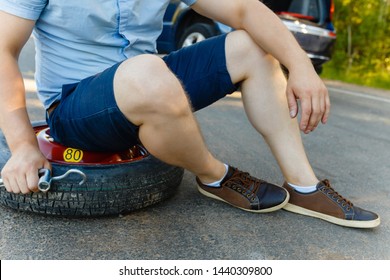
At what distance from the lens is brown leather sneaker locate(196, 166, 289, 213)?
2.08 m

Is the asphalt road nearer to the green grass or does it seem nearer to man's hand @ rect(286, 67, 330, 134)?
man's hand @ rect(286, 67, 330, 134)

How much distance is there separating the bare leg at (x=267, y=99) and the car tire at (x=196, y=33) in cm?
367

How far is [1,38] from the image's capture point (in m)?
1.71

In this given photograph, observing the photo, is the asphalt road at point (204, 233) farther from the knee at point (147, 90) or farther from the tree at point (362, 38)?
the tree at point (362, 38)

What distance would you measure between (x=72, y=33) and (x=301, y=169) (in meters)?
1.03

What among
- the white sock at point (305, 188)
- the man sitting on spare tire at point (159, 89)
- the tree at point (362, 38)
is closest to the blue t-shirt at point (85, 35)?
the man sitting on spare tire at point (159, 89)

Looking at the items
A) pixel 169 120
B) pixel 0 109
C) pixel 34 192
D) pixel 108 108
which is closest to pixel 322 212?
pixel 169 120

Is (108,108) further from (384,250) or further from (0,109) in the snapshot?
(384,250)

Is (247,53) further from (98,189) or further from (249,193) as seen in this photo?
(98,189)

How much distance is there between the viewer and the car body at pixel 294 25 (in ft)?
19.1

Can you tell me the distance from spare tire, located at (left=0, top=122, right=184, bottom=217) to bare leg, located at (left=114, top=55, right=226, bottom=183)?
0.15m

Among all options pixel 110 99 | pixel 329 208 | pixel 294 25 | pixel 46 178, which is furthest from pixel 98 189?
pixel 294 25

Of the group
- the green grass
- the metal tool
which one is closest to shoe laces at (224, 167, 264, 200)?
the metal tool
